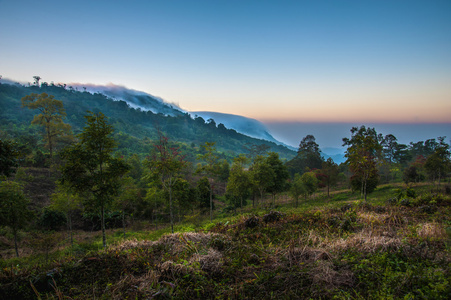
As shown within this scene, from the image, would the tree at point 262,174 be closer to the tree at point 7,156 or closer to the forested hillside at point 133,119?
the tree at point 7,156

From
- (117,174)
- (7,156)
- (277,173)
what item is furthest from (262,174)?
(7,156)

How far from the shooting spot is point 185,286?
4.29m

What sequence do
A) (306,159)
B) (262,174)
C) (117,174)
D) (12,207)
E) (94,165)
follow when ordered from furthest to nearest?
(306,159)
(262,174)
(12,207)
(117,174)
(94,165)

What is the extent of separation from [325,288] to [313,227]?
4121 millimetres

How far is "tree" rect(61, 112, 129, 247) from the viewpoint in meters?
9.42

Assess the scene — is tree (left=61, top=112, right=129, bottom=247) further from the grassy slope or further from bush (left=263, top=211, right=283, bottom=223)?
bush (left=263, top=211, right=283, bottom=223)

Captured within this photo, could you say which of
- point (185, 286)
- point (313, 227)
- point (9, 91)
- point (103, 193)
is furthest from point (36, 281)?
point (9, 91)

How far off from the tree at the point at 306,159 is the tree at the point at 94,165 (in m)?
61.2

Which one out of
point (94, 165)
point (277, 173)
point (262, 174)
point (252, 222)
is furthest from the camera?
point (277, 173)

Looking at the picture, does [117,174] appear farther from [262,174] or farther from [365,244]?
[262,174]

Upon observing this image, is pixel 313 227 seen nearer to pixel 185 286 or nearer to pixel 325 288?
pixel 325 288

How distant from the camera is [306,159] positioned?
69625 mm

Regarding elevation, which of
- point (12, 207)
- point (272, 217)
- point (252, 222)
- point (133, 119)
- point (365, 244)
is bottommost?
point (12, 207)

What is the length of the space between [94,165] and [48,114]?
32.8 metres
